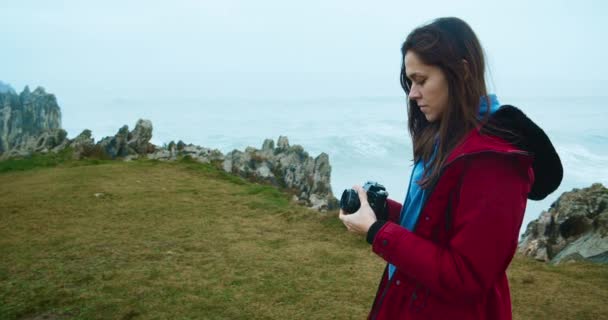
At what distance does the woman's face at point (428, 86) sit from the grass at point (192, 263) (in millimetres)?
4273

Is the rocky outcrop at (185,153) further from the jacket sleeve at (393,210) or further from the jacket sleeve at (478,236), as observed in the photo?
the jacket sleeve at (478,236)

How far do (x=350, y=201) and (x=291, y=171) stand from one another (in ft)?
47.5

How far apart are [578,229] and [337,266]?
5021 mm

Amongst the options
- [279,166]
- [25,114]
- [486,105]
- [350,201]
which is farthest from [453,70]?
[25,114]

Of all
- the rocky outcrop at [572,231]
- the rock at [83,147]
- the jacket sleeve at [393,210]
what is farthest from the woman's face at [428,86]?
the rock at [83,147]

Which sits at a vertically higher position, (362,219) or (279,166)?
(362,219)

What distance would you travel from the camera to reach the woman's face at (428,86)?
2.18 meters

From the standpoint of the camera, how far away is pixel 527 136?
207cm

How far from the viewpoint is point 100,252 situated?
8.04 m

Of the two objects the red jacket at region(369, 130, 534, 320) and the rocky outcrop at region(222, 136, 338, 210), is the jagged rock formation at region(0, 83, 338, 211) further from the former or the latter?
the red jacket at region(369, 130, 534, 320)

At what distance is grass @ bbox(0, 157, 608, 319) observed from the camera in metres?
6.13

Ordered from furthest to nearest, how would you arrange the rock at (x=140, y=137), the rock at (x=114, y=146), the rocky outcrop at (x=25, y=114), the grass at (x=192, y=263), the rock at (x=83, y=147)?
the rocky outcrop at (x=25, y=114) < the rock at (x=140, y=137) < the rock at (x=114, y=146) < the rock at (x=83, y=147) < the grass at (x=192, y=263)

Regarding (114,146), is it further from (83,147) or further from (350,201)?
(350,201)

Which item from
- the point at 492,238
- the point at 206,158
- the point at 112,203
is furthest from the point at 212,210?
the point at 492,238
